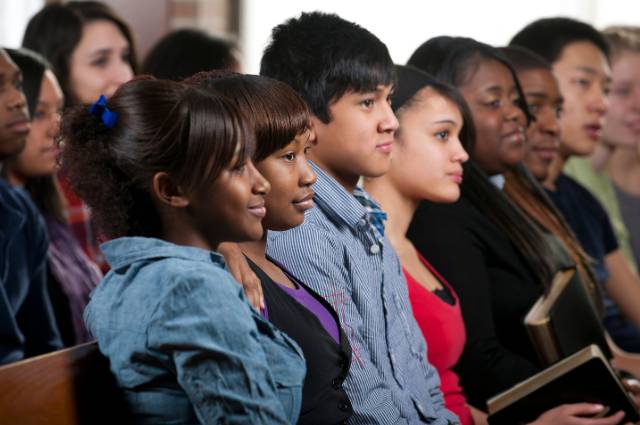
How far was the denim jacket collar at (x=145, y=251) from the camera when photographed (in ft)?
3.94

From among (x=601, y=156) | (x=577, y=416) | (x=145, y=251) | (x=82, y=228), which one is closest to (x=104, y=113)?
(x=145, y=251)

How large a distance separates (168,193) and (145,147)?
0.07m

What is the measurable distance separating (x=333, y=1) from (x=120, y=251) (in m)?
4.23

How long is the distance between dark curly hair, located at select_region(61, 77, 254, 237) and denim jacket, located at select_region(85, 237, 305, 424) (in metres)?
0.06

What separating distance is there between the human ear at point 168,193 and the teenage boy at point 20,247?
973mm

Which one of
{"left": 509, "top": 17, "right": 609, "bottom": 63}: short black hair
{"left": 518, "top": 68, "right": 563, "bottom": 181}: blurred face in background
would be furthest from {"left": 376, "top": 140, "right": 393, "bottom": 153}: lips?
{"left": 509, "top": 17, "right": 609, "bottom": 63}: short black hair

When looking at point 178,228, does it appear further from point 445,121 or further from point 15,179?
point 15,179

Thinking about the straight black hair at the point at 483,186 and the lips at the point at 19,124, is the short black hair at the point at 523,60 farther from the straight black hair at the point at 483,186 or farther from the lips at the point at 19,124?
the lips at the point at 19,124

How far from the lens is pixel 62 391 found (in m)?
1.19

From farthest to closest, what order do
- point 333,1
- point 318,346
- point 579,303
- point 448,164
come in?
point 333,1 < point 579,303 < point 448,164 < point 318,346

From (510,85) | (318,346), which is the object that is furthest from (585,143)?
(318,346)

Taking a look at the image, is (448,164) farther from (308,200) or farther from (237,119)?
(237,119)

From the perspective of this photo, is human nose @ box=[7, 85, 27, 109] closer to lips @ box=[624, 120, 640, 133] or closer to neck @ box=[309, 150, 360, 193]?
neck @ box=[309, 150, 360, 193]

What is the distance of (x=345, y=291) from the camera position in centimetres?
161
